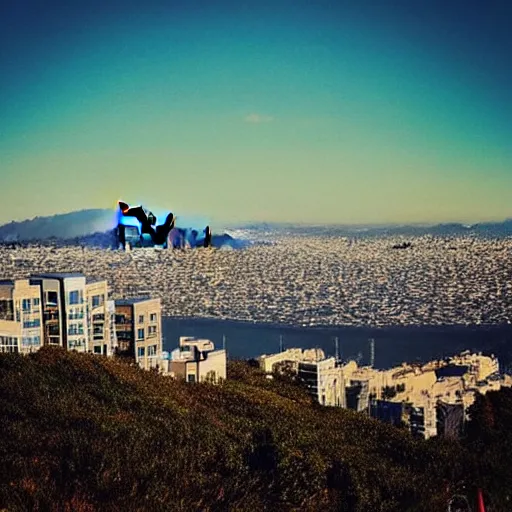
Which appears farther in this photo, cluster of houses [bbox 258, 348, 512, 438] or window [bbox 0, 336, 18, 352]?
cluster of houses [bbox 258, 348, 512, 438]

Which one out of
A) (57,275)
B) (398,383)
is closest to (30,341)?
(57,275)

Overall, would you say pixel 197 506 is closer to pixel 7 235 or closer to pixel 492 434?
pixel 492 434

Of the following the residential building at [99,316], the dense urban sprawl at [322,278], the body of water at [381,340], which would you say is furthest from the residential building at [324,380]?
the residential building at [99,316]

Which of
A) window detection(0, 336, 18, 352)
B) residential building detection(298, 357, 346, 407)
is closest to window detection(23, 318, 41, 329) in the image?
window detection(0, 336, 18, 352)

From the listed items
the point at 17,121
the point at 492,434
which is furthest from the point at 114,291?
the point at 492,434

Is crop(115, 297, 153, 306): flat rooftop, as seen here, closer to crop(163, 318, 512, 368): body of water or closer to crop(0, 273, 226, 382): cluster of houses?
crop(0, 273, 226, 382): cluster of houses

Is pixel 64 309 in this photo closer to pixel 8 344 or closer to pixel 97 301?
pixel 97 301
